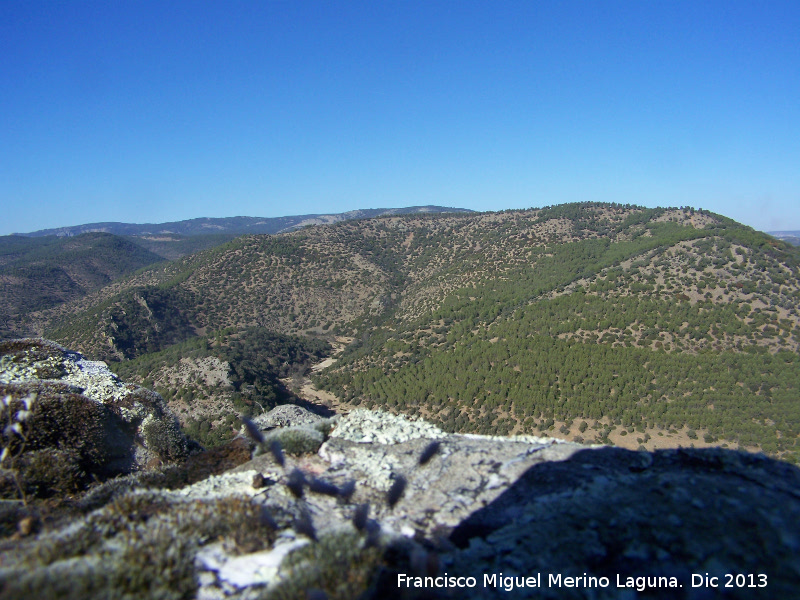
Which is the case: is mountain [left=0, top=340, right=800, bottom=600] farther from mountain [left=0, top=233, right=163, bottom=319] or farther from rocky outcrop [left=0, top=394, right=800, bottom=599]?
mountain [left=0, top=233, right=163, bottom=319]

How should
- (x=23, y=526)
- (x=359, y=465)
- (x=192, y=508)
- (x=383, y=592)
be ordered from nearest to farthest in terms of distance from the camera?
(x=383, y=592) < (x=23, y=526) < (x=192, y=508) < (x=359, y=465)

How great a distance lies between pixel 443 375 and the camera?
26750 mm

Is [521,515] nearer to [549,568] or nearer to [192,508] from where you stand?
[549,568]

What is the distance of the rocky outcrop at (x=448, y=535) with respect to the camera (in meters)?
3.76

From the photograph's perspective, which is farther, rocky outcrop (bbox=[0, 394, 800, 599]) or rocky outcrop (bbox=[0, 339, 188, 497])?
rocky outcrop (bbox=[0, 339, 188, 497])

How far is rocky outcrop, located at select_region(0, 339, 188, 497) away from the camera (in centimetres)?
813

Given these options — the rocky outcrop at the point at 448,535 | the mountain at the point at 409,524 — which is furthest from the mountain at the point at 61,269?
A: the rocky outcrop at the point at 448,535

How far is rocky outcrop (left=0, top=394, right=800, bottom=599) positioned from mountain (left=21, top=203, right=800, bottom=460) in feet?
45.2

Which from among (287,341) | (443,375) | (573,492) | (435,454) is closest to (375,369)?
(443,375)

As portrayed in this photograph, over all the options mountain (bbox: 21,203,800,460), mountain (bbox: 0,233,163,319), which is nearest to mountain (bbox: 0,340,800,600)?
mountain (bbox: 21,203,800,460)

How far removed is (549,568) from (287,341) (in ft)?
129

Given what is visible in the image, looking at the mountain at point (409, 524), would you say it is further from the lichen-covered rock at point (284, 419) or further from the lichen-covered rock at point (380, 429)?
the lichen-covered rock at point (284, 419)

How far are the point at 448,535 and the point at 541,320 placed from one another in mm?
26397

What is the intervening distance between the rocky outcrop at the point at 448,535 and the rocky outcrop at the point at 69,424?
7.34ft
